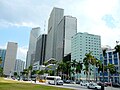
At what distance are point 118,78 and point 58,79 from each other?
200ft

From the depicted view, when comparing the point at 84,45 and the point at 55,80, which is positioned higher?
the point at 84,45

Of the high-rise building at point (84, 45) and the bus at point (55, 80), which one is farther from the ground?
the high-rise building at point (84, 45)

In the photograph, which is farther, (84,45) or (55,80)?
(84,45)

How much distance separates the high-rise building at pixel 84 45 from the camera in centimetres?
18400

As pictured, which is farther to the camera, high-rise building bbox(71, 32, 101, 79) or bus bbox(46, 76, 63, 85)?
high-rise building bbox(71, 32, 101, 79)

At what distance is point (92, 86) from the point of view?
52.1 m

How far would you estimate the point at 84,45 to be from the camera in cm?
18625

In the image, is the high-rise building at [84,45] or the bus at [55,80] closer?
the bus at [55,80]

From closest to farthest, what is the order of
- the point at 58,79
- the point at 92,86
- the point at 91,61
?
the point at 92,86 → the point at 58,79 → the point at 91,61

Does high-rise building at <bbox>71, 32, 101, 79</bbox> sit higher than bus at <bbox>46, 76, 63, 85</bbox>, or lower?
higher

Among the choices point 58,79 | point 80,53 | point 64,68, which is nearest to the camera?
point 58,79

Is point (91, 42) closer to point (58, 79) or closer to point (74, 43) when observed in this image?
point (74, 43)

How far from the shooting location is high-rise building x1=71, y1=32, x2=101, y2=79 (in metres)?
184

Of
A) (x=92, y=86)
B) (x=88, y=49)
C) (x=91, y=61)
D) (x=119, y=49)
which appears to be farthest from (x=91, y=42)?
(x=92, y=86)
